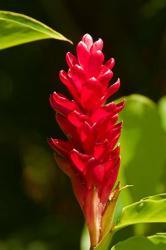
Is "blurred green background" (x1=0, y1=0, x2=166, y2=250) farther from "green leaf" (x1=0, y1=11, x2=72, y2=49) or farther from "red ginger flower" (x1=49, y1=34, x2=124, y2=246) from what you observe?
"green leaf" (x1=0, y1=11, x2=72, y2=49)

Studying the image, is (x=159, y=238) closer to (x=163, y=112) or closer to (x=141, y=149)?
(x=141, y=149)

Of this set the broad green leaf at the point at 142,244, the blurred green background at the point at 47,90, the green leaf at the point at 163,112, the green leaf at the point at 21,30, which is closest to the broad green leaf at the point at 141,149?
the green leaf at the point at 163,112

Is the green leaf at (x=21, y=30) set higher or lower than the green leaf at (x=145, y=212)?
higher

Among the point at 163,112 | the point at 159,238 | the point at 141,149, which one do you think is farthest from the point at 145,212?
the point at 163,112

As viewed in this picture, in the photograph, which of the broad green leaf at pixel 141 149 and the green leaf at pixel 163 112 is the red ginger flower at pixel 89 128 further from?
the green leaf at pixel 163 112

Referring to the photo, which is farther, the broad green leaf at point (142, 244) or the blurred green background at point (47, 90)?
the blurred green background at point (47, 90)

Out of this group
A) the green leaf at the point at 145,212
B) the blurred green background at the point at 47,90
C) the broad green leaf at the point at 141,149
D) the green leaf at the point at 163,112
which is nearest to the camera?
the green leaf at the point at 145,212
